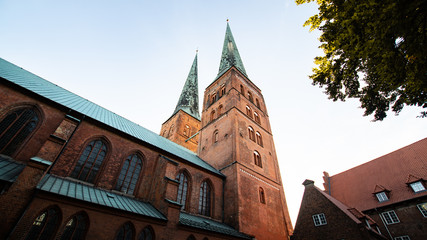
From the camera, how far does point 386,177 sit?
19516 mm

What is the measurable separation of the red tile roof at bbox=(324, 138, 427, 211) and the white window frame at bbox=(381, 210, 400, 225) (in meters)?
0.76

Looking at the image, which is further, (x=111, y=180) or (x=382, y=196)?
(x=382, y=196)

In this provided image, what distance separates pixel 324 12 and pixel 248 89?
18.3m

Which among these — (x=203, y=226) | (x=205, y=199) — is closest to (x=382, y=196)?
(x=205, y=199)

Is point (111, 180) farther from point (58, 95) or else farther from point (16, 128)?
point (58, 95)

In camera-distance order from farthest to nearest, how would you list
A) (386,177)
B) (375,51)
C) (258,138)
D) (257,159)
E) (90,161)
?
1. (258,138)
2. (386,177)
3. (257,159)
4. (90,161)
5. (375,51)

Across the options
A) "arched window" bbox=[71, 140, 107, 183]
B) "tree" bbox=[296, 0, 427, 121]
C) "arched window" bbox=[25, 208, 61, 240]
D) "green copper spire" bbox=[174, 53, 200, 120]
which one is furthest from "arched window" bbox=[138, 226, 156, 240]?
"green copper spire" bbox=[174, 53, 200, 120]

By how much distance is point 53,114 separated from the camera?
32.7ft

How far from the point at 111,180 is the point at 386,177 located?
81.2ft

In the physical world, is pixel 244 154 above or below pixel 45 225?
above

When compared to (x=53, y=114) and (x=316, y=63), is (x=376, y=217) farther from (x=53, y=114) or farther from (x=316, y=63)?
(x=53, y=114)

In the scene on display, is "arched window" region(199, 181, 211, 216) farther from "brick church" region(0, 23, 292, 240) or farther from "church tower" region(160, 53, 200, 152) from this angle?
"church tower" region(160, 53, 200, 152)

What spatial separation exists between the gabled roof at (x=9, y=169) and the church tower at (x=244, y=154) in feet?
37.3

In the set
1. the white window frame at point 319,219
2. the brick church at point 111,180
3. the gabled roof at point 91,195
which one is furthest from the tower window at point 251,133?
the gabled roof at point 91,195
